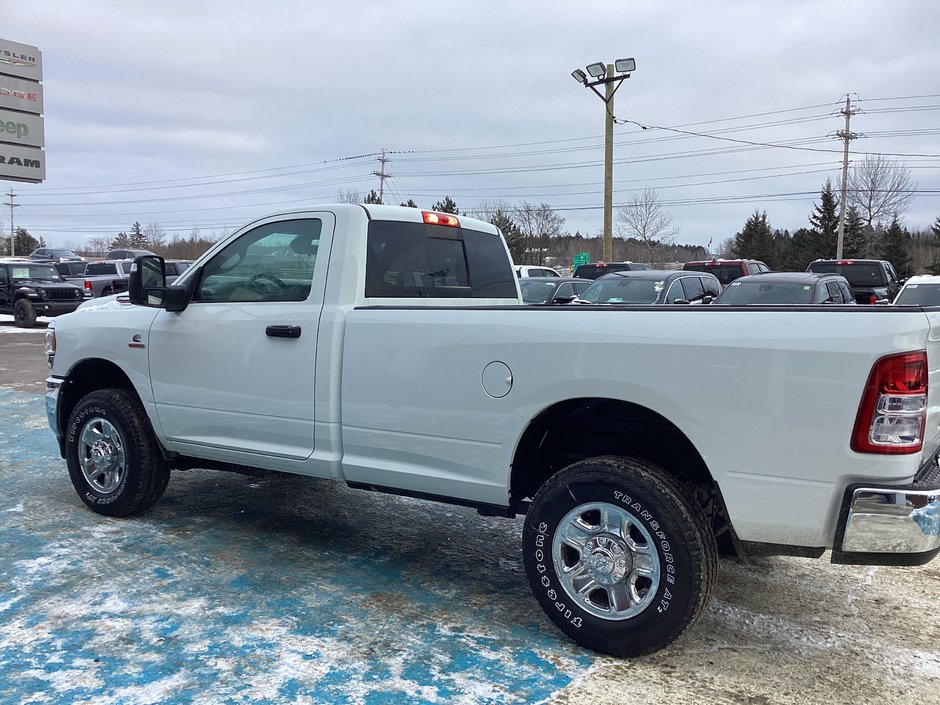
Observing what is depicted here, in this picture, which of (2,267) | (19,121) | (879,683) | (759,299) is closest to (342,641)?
(879,683)

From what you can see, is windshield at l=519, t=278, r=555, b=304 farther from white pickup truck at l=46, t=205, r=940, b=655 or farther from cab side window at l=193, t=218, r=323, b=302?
cab side window at l=193, t=218, r=323, b=302

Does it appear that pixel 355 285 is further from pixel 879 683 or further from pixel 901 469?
pixel 879 683

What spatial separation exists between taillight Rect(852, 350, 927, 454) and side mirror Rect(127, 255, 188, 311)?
3.71 metres

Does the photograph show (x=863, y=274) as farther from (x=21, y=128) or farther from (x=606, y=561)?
(x=21, y=128)

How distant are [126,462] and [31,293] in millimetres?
18318

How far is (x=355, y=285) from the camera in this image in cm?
425

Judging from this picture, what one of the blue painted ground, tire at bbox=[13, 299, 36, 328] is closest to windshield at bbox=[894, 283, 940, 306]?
the blue painted ground

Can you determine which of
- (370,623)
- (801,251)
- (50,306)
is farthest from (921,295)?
(801,251)

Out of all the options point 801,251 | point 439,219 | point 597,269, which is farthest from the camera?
point 801,251

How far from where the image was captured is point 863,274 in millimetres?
20109

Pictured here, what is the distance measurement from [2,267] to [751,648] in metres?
22.8

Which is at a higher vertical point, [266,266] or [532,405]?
[266,266]

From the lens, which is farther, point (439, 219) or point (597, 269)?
point (597, 269)

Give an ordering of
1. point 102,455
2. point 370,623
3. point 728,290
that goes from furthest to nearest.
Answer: point 728,290, point 102,455, point 370,623
